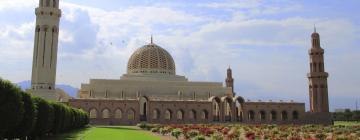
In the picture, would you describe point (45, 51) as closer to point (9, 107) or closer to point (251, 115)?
point (251, 115)

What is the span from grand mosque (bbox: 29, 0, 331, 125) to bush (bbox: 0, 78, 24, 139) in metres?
29.1

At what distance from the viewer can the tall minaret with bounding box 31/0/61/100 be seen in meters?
42.4

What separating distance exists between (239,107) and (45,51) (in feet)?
81.2

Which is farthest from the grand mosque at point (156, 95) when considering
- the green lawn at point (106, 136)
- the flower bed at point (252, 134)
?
the green lawn at point (106, 136)

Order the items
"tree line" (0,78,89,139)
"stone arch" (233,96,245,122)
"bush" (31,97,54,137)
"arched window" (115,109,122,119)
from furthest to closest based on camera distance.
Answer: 1. "stone arch" (233,96,245,122)
2. "arched window" (115,109,122,119)
3. "bush" (31,97,54,137)
4. "tree line" (0,78,89,139)

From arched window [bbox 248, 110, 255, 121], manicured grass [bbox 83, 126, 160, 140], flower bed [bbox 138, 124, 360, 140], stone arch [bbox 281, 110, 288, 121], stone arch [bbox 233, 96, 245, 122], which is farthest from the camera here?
stone arch [bbox 281, 110, 288, 121]

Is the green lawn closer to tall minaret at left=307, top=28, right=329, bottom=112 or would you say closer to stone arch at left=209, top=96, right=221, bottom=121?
stone arch at left=209, top=96, right=221, bottom=121

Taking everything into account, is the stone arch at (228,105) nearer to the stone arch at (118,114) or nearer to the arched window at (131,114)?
the arched window at (131,114)

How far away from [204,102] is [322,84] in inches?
602

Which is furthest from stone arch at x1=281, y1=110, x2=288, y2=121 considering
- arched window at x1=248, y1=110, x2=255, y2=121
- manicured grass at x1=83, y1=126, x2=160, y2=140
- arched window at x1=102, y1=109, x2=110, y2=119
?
manicured grass at x1=83, y1=126, x2=160, y2=140

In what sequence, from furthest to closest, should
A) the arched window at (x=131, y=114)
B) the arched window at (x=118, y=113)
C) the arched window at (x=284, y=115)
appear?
the arched window at (x=284, y=115) < the arched window at (x=118, y=113) < the arched window at (x=131, y=114)

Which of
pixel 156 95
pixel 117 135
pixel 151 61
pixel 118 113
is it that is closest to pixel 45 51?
pixel 118 113

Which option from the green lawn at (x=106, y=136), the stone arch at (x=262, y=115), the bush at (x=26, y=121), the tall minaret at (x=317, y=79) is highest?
the tall minaret at (x=317, y=79)

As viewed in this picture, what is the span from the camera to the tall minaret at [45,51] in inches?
1671
